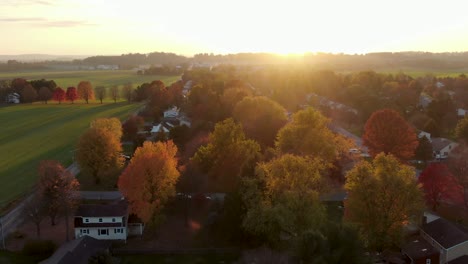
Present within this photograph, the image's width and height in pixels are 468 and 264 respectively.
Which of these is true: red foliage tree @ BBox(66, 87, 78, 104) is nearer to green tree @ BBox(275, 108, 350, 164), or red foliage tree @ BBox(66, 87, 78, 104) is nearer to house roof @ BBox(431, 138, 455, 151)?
green tree @ BBox(275, 108, 350, 164)

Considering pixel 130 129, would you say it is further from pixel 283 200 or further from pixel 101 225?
pixel 283 200

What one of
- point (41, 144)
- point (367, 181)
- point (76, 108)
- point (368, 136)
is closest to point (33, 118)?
point (76, 108)

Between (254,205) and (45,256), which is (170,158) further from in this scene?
(45,256)

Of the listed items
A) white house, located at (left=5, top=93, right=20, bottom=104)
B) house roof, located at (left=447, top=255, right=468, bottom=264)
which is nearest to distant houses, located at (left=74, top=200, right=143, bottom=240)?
house roof, located at (left=447, top=255, right=468, bottom=264)

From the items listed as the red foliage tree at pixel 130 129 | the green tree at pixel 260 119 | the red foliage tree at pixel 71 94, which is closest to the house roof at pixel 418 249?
the green tree at pixel 260 119

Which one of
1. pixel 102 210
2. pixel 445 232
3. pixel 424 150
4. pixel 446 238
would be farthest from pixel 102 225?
pixel 424 150

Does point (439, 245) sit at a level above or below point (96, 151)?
below
